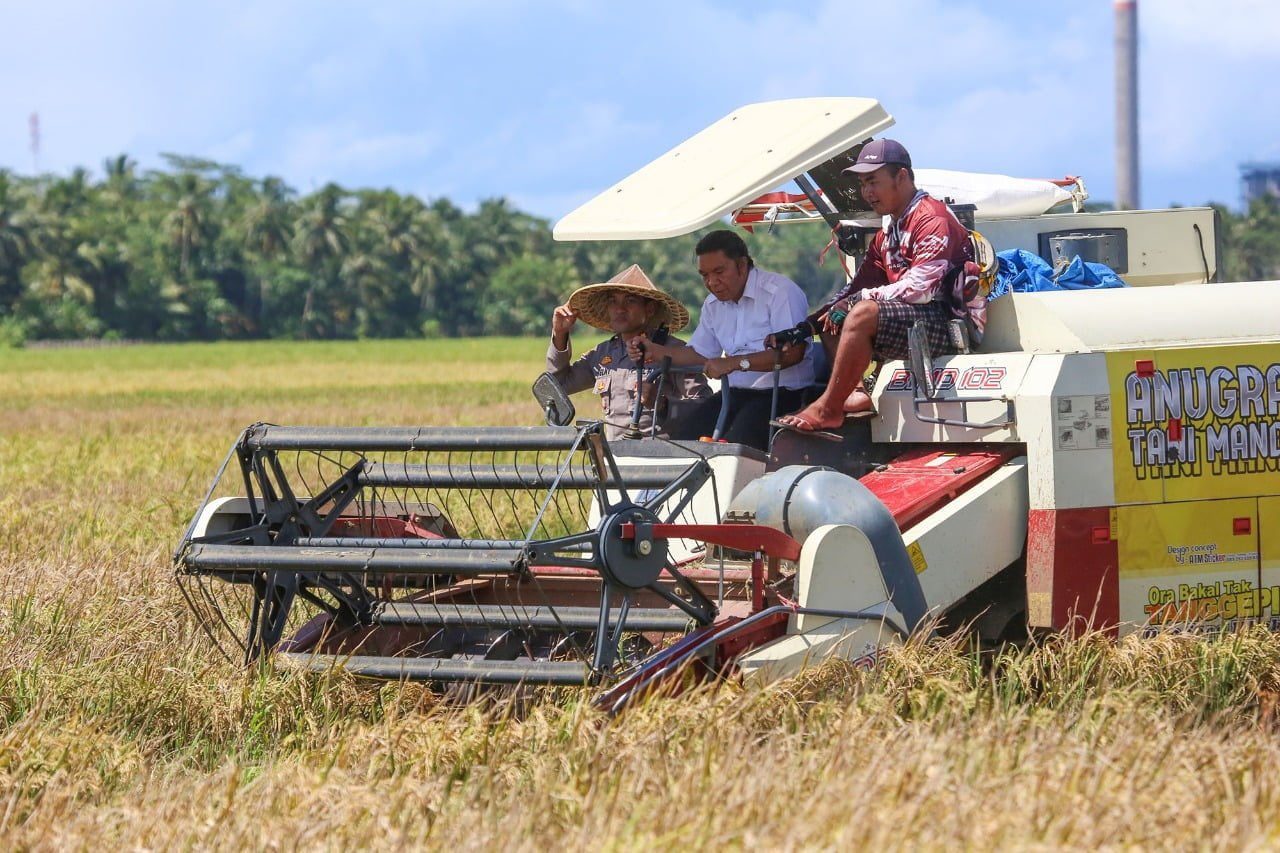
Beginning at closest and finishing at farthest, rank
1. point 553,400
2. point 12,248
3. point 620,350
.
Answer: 1. point 553,400
2. point 620,350
3. point 12,248

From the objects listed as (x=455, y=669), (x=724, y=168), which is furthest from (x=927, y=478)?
(x=455, y=669)

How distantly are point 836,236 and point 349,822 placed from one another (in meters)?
4.86

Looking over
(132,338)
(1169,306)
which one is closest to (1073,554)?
(1169,306)

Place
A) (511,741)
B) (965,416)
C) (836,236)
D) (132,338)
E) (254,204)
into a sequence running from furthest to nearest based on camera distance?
(254,204) < (132,338) < (836,236) < (965,416) < (511,741)

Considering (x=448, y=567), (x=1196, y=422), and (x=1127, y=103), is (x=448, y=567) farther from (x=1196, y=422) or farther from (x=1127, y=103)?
(x=1127, y=103)

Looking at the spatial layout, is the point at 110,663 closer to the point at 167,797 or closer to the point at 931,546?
the point at 167,797

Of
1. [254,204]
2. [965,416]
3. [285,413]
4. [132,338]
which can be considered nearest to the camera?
[965,416]

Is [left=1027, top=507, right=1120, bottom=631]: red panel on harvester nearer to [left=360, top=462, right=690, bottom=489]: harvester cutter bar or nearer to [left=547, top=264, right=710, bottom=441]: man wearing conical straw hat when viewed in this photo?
[left=360, top=462, right=690, bottom=489]: harvester cutter bar

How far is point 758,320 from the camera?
8320 mm

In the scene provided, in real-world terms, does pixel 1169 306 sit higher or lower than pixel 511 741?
higher

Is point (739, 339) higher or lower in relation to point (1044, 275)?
lower

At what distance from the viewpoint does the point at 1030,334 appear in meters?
7.39

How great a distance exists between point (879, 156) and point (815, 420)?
3.78 ft

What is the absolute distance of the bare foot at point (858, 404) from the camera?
7.58 m
